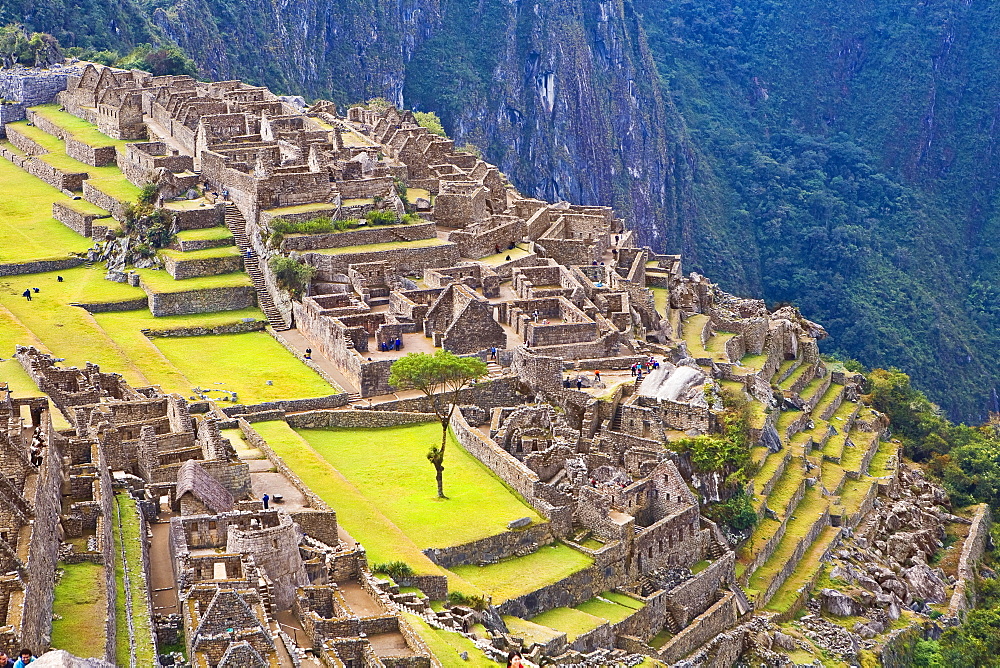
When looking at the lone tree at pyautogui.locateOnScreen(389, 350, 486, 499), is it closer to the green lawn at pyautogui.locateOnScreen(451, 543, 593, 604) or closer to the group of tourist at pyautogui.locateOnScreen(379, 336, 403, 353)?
the group of tourist at pyautogui.locateOnScreen(379, 336, 403, 353)

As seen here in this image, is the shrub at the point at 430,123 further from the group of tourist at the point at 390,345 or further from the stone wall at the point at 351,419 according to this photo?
the stone wall at the point at 351,419

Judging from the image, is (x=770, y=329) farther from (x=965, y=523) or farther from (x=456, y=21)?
(x=456, y=21)

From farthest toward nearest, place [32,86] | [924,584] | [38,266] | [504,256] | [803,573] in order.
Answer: [32,86] → [504,256] → [38,266] → [924,584] → [803,573]

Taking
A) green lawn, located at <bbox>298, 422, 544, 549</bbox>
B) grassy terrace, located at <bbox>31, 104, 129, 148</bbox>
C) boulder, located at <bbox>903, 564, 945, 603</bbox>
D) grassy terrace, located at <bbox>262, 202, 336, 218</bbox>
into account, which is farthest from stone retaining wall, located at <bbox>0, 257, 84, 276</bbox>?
boulder, located at <bbox>903, 564, 945, 603</bbox>

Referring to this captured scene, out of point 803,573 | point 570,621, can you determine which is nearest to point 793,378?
point 803,573

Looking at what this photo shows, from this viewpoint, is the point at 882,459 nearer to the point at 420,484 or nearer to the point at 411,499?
the point at 420,484
